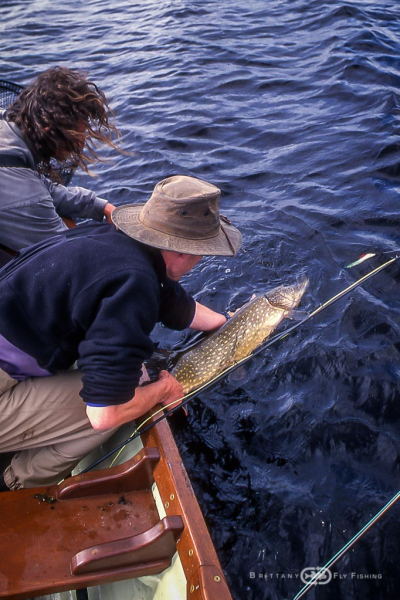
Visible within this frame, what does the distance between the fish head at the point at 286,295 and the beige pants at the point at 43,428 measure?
7.64 ft

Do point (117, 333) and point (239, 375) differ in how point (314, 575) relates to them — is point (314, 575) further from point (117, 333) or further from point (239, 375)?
point (117, 333)

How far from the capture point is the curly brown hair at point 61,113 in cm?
362

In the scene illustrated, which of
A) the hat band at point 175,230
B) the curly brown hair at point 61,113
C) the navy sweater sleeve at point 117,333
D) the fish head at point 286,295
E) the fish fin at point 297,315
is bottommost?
the fish fin at point 297,315

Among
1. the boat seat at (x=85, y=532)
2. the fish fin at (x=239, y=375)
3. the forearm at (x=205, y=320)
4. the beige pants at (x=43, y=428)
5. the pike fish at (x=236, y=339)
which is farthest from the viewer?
the fish fin at (x=239, y=375)

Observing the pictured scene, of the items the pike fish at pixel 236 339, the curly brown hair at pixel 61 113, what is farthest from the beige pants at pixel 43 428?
the curly brown hair at pixel 61 113

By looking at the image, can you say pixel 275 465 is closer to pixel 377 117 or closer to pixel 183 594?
pixel 183 594

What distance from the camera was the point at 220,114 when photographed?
9.27m

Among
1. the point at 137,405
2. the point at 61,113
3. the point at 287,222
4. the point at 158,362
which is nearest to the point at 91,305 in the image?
the point at 137,405

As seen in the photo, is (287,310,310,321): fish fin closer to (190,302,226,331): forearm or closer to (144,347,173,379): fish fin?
(190,302,226,331): forearm

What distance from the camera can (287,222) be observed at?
20.8 feet

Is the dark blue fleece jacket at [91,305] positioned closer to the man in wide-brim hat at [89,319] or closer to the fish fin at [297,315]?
the man in wide-brim hat at [89,319]

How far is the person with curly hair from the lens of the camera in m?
3.63

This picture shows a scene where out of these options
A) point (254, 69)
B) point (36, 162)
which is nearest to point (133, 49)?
point (254, 69)

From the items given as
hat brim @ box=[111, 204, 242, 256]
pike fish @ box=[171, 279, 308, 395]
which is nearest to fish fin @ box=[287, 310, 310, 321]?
pike fish @ box=[171, 279, 308, 395]
